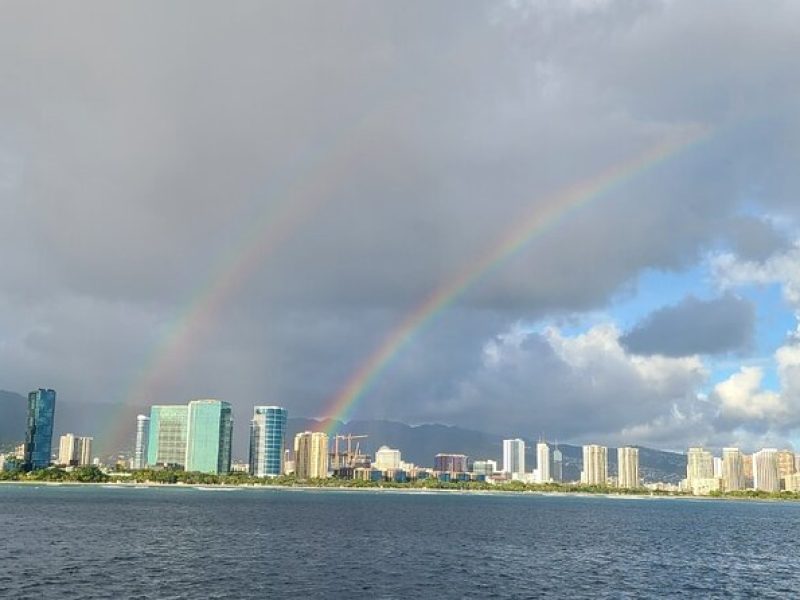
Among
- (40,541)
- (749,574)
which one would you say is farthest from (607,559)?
(40,541)

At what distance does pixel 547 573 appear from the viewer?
9025 cm

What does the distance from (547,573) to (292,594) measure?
34.2 metres

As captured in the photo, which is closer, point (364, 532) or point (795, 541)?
point (364, 532)

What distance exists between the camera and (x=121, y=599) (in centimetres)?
6431

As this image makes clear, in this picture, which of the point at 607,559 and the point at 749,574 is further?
the point at 607,559

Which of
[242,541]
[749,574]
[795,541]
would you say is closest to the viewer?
[749,574]

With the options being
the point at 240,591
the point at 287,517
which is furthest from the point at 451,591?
the point at 287,517

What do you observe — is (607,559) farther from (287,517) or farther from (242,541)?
(287,517)

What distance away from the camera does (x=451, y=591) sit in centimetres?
7362

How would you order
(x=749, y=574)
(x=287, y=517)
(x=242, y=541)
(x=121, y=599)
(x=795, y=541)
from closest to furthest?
1. (x=121, y=599)
2. (x=749, y=574)
3. (x=242, y=541)
4. (x=795, y=541)
5. (x=287, y=517)

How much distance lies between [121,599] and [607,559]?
69.3 meters

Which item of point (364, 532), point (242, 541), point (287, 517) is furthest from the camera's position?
point (287, 517)

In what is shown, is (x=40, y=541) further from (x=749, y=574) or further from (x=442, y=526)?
(x=749, y=574)

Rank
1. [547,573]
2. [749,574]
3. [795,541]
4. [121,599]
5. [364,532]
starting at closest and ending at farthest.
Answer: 1. [121,599]
2. [547,573]
3. [749,574]
4. [364,532]
5. [795,541]
